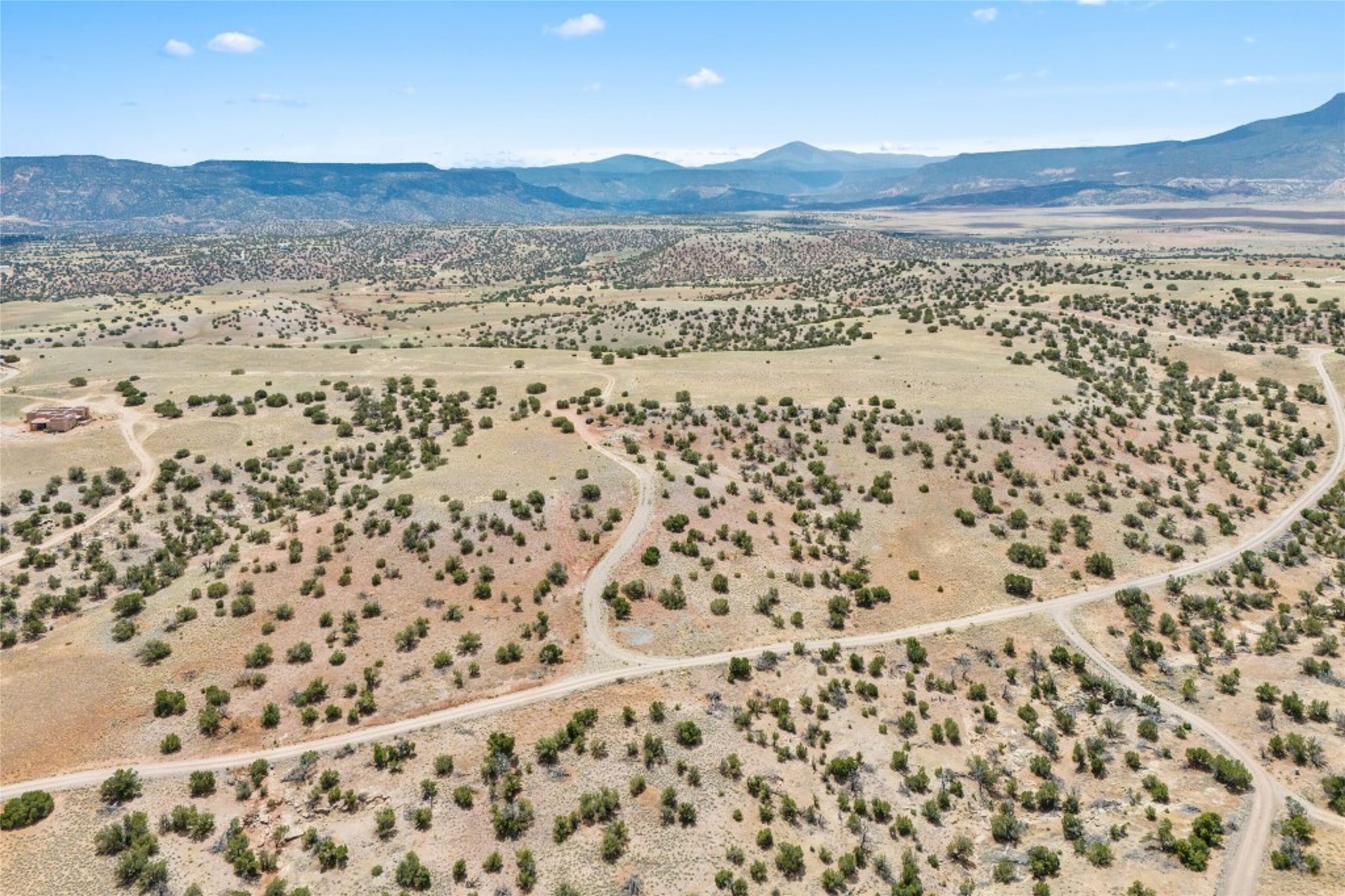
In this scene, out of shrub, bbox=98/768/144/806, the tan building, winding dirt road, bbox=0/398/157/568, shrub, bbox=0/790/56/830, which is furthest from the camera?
the tan building

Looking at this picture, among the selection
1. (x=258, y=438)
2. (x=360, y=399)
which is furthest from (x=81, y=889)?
(x=360, y=399)

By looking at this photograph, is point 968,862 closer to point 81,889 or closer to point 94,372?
point 81,889

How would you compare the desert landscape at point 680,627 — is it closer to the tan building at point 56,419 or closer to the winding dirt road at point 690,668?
the winding dirt road at point 690,668

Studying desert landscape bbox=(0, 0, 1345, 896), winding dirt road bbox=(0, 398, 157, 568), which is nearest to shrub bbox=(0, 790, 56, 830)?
desert landscape bbox=(0, 0, 1345, 896)

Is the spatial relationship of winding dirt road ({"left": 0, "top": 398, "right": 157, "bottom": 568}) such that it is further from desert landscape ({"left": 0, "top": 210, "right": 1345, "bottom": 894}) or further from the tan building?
the tan building

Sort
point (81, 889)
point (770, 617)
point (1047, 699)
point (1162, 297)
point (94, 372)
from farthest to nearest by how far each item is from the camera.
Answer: point (1162, 297)
point (94, 372)
point (770, 617)
point (1047, 699)
point (81, 889)

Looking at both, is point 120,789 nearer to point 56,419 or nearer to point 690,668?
point 690,668

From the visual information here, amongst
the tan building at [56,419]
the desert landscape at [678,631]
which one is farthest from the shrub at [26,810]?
the tan building at [56,419]

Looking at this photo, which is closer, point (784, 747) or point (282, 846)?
point (282, 846)
